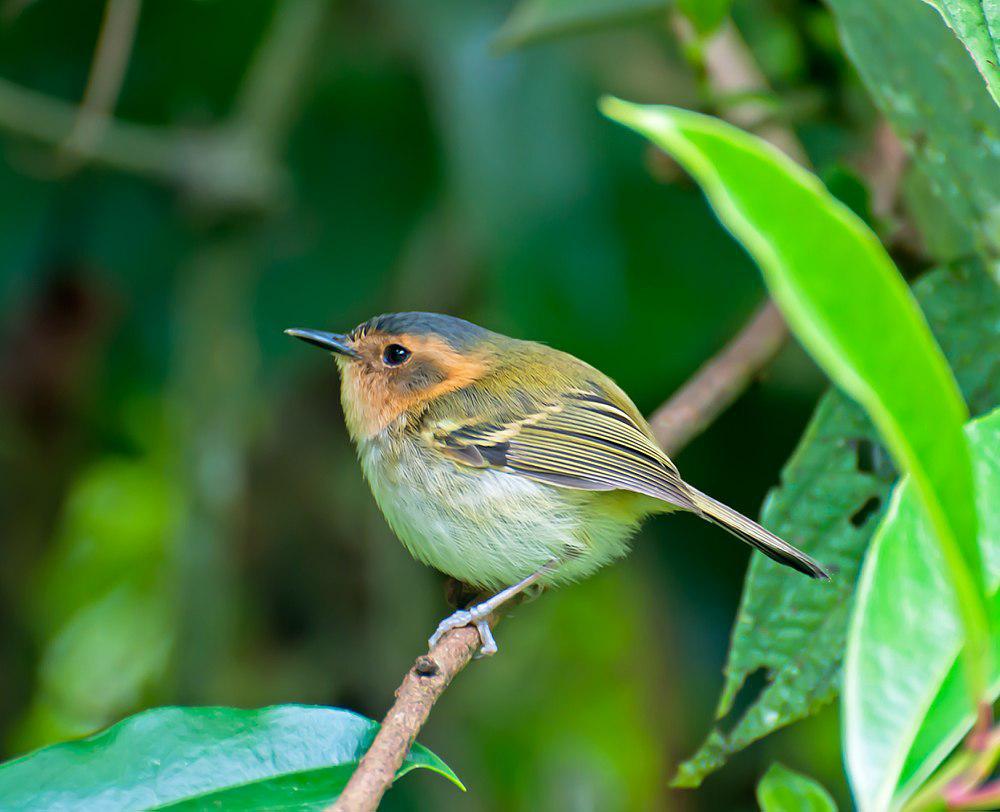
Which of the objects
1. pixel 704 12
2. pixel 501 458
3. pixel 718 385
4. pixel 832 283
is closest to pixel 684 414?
pixel 718 385

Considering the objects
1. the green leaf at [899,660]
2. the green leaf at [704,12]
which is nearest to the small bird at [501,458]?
the green leaf at [704,12]

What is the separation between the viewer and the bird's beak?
285 centimetres

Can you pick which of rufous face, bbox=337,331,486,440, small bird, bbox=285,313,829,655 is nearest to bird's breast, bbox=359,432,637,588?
small bird, bbox=285,313,829,655

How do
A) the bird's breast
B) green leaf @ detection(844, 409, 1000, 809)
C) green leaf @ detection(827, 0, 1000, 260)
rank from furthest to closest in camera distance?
the bird's breast
green leaf @ detection(827, 0, 1000, 260)
green leaf @ detection(844, 409, 1000, 809)

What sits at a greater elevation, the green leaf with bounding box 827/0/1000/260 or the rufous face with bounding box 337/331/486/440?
the green leaf with bounding box 827/0/1000/260

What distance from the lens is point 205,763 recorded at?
150 cm

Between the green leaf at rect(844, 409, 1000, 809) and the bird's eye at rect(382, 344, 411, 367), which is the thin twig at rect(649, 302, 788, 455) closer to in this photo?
the bird's eye at rect(382, 344, 411, 367)

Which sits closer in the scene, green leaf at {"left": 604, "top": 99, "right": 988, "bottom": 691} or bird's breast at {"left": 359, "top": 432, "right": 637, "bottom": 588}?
green leaf at {"left": 604, "top": 99, "right": 988, "bottom": 691}

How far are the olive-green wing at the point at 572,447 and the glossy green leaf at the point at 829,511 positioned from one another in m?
0.40

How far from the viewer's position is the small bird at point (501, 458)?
2539 millimetres

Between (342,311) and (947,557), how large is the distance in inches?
115

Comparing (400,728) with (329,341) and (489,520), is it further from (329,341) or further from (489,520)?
(329,341)

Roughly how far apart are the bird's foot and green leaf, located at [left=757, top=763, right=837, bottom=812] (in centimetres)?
75

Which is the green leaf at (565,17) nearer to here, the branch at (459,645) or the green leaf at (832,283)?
the branch at (459,645)
